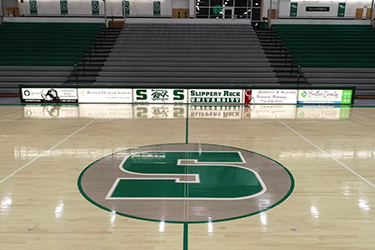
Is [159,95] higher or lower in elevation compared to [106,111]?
higher

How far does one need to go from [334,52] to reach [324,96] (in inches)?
253

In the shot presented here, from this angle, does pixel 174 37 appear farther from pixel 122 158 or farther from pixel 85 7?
pixel 122 158

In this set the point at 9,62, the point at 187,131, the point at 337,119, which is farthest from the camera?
the point at 9,62

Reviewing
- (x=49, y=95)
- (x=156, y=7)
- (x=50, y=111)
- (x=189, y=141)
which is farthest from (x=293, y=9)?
(x=189, y=141)

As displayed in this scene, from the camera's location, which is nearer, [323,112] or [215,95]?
[323,112]

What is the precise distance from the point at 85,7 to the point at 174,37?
9.70 m

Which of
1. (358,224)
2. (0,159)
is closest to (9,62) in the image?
A: (0,159)

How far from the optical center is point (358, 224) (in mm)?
3148

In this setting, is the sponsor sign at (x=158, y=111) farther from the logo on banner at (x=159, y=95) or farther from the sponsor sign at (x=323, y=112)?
the sponsor sign at (x=323, y=112)

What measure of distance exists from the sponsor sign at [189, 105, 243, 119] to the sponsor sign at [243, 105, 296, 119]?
311 mm

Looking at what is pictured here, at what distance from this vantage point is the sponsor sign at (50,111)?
9.13 m

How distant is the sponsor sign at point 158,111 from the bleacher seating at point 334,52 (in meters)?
7.40

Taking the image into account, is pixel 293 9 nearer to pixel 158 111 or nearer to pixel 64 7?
pixel 64 7

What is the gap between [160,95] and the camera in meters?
11.7
